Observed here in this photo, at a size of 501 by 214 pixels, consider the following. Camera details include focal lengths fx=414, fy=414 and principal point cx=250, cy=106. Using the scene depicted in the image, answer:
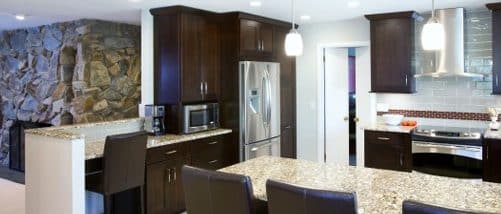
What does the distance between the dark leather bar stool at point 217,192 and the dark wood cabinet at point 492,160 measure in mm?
3270

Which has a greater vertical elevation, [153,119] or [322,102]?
[322,102]

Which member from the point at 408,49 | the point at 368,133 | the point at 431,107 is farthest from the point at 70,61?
the point at 431,107

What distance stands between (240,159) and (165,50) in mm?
1588

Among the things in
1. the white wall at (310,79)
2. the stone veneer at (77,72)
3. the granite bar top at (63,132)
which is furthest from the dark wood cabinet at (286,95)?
the granite bar top at (63,132)

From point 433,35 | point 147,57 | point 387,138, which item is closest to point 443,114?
point 387,138

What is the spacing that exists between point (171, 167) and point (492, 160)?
10.8ft

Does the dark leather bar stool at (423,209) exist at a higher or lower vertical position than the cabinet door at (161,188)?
higher

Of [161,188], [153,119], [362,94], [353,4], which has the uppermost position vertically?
[353,4]

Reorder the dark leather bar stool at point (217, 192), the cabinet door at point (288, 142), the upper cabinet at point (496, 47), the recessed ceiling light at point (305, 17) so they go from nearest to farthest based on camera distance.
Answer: the dark leather bar stool at point (217, 192), the upper cabinet at point (496, 47), the recessed ceiling light at point (305, 17), the cabinet door at point (288, 142)

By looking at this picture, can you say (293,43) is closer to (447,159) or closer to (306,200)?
(306,200)

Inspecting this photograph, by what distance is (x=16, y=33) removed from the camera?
6.80 m

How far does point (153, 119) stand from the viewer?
15.3ft

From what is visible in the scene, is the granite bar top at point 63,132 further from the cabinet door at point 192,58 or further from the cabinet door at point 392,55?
the cabinet door at point 392,55

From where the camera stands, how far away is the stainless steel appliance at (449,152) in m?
4.36
